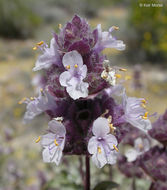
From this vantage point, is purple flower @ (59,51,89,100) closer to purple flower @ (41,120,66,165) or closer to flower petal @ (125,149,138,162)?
purple flower @ (41,120,66,165)

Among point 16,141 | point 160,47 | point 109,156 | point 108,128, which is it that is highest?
point 108,128

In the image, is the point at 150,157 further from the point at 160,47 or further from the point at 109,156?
the point at 160,47

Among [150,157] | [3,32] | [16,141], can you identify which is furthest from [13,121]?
[3,32]

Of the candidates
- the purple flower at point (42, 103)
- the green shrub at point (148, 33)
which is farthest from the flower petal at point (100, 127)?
the green shrub at point (148, 33)

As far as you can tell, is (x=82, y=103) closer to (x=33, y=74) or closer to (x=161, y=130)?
(x=161, y=130)

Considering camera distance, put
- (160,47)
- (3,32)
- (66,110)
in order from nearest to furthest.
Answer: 1. (66,110)
2. (160,47)
3. (3,32)

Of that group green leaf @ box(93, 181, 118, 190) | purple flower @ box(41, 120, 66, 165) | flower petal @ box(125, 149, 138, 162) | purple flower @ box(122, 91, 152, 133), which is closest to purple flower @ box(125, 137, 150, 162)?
flower petal @ box(125, 149, 138, 162)
